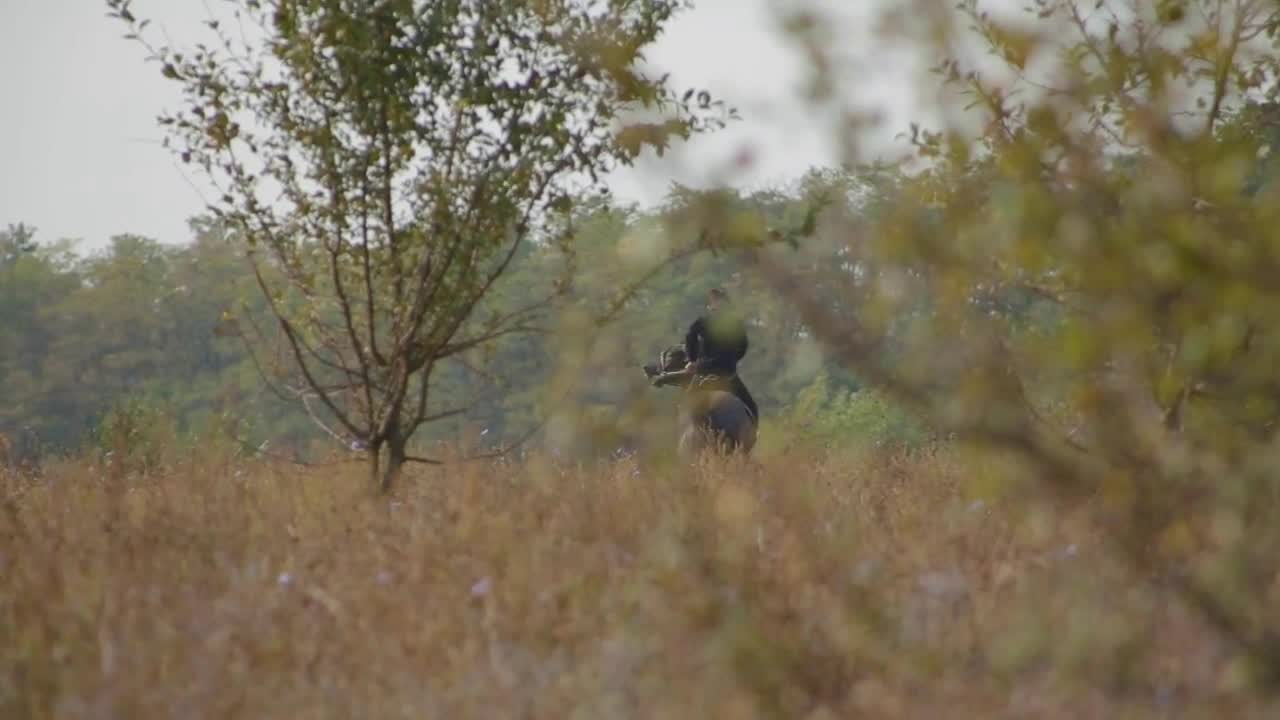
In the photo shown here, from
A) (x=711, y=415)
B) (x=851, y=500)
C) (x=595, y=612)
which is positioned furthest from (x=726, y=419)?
(x=595, y=612)

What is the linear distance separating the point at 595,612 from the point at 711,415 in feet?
26.7

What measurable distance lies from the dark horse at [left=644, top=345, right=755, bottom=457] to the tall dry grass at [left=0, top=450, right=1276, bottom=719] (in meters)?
5.30

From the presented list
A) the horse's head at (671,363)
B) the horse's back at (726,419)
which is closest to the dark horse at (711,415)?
the horse's back at (726,419)

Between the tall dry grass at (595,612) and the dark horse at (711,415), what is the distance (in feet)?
17.4

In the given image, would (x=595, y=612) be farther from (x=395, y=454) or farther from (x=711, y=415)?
(x=711, y=415)

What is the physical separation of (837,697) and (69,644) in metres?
2.03

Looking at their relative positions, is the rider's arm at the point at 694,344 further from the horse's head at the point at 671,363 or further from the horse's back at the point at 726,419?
→ the horse's back at the point at 726,419

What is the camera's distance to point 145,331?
67000mm

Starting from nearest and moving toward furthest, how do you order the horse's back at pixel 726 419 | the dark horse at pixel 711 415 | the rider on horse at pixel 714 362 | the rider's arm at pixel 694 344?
1. the dark horse at pixel 711 415
2. the horse's back at pixel 726 419
3. the rider on horse at pixel 714 362
4. the rider's arm at pixel 694 344

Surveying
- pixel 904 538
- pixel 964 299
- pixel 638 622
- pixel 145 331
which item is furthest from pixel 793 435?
Result: pixel 145 331

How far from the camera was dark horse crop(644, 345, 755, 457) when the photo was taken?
40.6ft

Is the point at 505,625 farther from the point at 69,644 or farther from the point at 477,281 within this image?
the point at 477,281

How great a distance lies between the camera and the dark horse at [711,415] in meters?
12.4

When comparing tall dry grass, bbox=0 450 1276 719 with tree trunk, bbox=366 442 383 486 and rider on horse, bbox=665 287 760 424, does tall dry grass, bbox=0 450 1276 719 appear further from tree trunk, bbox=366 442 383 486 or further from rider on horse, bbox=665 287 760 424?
rider on horse, bbox=665 287 760 424
